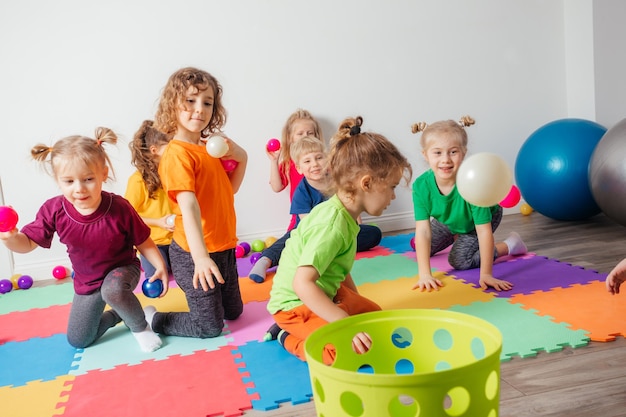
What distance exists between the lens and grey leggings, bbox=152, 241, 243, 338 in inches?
82.9

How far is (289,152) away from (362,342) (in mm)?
2183

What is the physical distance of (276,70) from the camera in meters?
3.52

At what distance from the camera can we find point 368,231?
3.24 m

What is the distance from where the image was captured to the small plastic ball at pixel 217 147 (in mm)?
2084

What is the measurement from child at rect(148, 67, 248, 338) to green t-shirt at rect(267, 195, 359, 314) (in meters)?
0.27

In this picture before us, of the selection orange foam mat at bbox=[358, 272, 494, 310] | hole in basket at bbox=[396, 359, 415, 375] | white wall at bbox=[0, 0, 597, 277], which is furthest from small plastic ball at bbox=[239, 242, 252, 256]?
hole in basket at bbox=[396, 359, 415, 375]

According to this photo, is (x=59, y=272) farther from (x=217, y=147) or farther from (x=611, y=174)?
(x=611, y=174)

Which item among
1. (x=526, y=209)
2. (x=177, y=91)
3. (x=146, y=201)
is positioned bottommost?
(x=526, y=209)

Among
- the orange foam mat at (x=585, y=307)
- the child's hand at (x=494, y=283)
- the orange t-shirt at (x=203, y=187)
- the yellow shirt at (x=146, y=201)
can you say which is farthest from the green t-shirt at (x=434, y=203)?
the yellow shirt at (x=146, y=201)

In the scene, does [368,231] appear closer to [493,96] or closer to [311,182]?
[311,182]

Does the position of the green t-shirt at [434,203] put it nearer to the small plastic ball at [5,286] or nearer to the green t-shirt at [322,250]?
the green t-shirt at [322,250]

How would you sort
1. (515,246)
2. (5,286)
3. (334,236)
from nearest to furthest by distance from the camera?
(334,236) → (515,246) → (5,286)

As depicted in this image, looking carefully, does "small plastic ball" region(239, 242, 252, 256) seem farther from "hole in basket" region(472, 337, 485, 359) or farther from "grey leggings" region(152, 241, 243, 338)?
"hole in basket" region(472, 337, 485, 359)

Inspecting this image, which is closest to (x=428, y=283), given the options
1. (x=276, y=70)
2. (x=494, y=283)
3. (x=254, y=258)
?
(x=494, y=283)
